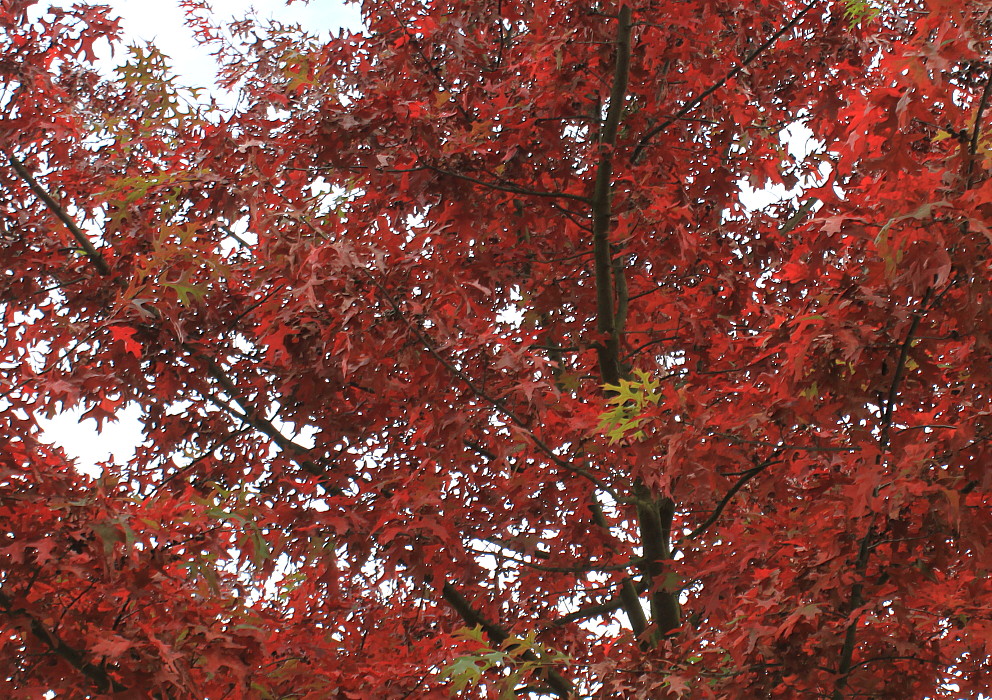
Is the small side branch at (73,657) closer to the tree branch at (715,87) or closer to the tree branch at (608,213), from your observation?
the tree branch at (608,213)

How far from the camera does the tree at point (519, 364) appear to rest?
9.60ft

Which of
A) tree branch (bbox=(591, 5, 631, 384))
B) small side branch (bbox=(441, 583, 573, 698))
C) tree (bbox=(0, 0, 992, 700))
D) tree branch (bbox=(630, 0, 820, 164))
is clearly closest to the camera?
tree (bbox=(0, 0, 992, 700))

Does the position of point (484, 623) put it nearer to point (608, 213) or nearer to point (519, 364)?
point (519, 364)

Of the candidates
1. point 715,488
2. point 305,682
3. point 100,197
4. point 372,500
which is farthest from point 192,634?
point 100,197

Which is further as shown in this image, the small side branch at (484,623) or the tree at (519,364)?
the small side branch at (484,623)

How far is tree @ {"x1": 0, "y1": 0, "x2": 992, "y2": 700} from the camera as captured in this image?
2.93 meters

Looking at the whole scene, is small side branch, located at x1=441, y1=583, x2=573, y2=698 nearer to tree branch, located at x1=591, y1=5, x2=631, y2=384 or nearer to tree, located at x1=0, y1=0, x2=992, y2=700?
tree, located at x1=0, y1=0, x2=992, y2=700

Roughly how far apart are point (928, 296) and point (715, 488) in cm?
91

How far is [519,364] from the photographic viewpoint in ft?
12.1

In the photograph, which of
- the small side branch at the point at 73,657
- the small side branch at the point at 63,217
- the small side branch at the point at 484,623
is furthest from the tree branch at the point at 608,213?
the small side branch at the point at 73,657

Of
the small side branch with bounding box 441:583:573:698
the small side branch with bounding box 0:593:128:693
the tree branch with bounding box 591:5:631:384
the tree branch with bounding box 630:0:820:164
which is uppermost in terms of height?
the tree branch with bounding box 630:0:820:164

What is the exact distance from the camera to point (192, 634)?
3123 mm

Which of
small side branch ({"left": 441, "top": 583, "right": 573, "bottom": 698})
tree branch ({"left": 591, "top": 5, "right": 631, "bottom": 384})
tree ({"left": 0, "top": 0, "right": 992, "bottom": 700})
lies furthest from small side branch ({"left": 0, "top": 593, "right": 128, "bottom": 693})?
tree branch ({"left": 591, "top": 5, "right": 631, "bottom": 384})

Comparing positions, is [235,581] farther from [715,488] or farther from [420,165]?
[715,488]
